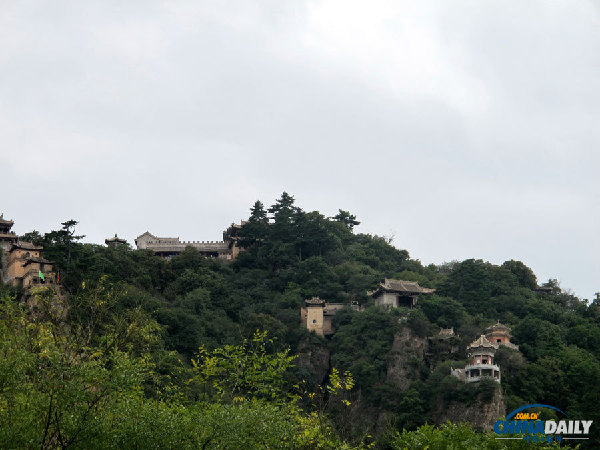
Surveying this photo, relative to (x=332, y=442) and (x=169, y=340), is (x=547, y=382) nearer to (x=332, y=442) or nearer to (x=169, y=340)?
(x=169, y=340)

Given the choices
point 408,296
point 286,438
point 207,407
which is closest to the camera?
point 286,438

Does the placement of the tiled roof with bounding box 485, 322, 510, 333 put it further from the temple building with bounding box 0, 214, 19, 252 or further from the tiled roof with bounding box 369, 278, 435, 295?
the temple building with bounding box 0, 214, 19, 252

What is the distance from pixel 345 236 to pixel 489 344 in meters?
25.6

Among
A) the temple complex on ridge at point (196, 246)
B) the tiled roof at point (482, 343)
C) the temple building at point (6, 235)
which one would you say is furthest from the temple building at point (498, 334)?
the temple building at point (6, 235)

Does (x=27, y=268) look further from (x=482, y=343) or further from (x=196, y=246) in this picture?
(x=482, y=343)

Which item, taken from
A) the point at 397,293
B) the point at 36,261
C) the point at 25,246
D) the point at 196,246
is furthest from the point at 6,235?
the point at 397,293

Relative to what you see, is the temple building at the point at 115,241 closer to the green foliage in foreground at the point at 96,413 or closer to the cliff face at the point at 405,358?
the cliff face at the point at 405,358

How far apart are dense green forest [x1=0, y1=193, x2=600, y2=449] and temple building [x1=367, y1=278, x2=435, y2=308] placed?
1.01 metres

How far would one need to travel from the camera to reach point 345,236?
235ft

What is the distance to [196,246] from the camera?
70.5 metres

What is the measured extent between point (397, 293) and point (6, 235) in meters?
25.8

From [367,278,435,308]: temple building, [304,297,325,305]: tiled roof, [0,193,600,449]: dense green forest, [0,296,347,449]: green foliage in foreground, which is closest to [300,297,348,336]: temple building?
[304,297,325,305]: tiled roof

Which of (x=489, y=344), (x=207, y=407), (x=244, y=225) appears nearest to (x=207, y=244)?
(x=244, y=225)

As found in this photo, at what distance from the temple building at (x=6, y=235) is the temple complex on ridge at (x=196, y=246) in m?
11.2
